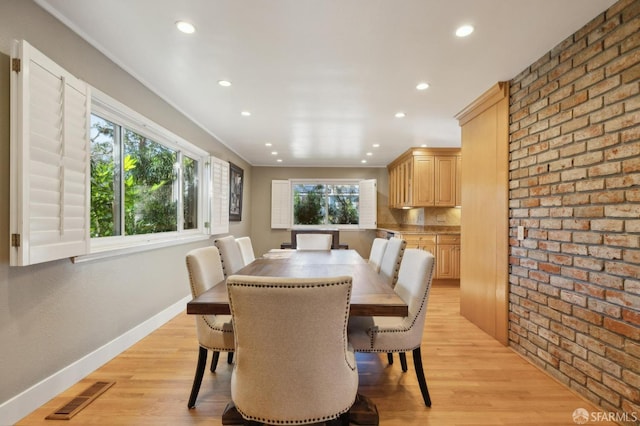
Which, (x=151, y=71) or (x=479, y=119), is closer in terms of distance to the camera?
(x=151, y=71)

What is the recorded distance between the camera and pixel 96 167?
2.31m

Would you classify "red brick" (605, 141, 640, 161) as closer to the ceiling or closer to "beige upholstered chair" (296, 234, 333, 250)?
the ceiling

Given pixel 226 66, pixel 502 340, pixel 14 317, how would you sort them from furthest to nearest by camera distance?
pixel 502 340 → pixel 226 66 → pixel 14 317

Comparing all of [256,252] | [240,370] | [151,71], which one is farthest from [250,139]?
[240,370]

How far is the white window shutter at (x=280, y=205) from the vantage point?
684 cm

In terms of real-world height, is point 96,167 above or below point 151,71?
below

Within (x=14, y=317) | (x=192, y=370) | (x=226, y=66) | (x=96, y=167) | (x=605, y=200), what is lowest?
(x=192, y=370)

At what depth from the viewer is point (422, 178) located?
5.10 metres

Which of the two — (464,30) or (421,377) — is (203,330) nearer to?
(421,377)

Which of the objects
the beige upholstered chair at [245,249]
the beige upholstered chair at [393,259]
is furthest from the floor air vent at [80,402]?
the beige upholstered chair at [393,259]

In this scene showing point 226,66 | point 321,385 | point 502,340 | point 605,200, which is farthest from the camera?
point 502,340

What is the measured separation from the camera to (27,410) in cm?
166

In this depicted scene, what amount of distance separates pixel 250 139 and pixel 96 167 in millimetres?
2579

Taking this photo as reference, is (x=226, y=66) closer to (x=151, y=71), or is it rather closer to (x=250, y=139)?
(x=151, y=71)
